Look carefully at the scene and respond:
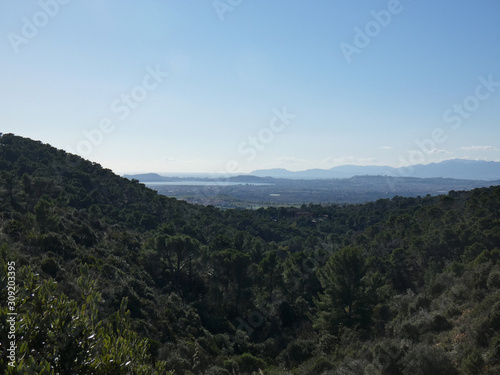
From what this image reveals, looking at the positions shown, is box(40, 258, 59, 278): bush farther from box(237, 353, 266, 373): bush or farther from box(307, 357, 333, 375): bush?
box(307, 357, 333, 375): bush

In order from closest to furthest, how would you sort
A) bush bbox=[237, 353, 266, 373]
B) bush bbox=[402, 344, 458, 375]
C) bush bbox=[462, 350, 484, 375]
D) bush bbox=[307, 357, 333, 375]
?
bush bbox=[462, 350, 484, 375]
bush bbox=[402, 344, 458, 375]
bush bbox=[307, 357, 333, 375]
bush bbox=[237, 353, 266, 373]

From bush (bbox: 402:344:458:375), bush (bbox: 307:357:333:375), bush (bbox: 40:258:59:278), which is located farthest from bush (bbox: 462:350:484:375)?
bush (bbox: 40:258:59:278)

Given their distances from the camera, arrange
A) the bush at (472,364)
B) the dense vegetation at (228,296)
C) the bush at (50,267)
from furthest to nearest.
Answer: the bush at (50,267) → the bush at (472,364) → the dense vegetation at (228,296)

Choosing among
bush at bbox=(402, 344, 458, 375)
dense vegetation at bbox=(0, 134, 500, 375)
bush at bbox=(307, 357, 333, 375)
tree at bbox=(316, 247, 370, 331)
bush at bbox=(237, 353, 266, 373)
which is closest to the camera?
dense vegetation at bbox=(0, 134, 500, 375)

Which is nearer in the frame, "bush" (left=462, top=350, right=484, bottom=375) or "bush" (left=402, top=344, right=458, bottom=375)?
"bush" (left=462, top=350, right=484, bottom=375)

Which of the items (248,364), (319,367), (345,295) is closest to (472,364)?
(319,367)

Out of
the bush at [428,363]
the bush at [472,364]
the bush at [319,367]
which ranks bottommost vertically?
the bush at [319,367]

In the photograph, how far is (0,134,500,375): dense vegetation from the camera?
453cm

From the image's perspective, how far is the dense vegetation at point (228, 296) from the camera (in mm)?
4527

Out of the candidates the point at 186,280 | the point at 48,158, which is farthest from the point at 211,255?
the point at 48,158

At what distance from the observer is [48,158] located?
39.7 m

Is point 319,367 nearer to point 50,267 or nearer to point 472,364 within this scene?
point 472,364

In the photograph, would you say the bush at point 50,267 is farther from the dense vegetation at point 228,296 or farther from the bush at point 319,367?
the bush at point 319,367

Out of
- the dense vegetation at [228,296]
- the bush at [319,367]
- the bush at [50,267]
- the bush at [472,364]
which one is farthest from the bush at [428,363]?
the bush at [50,267]
